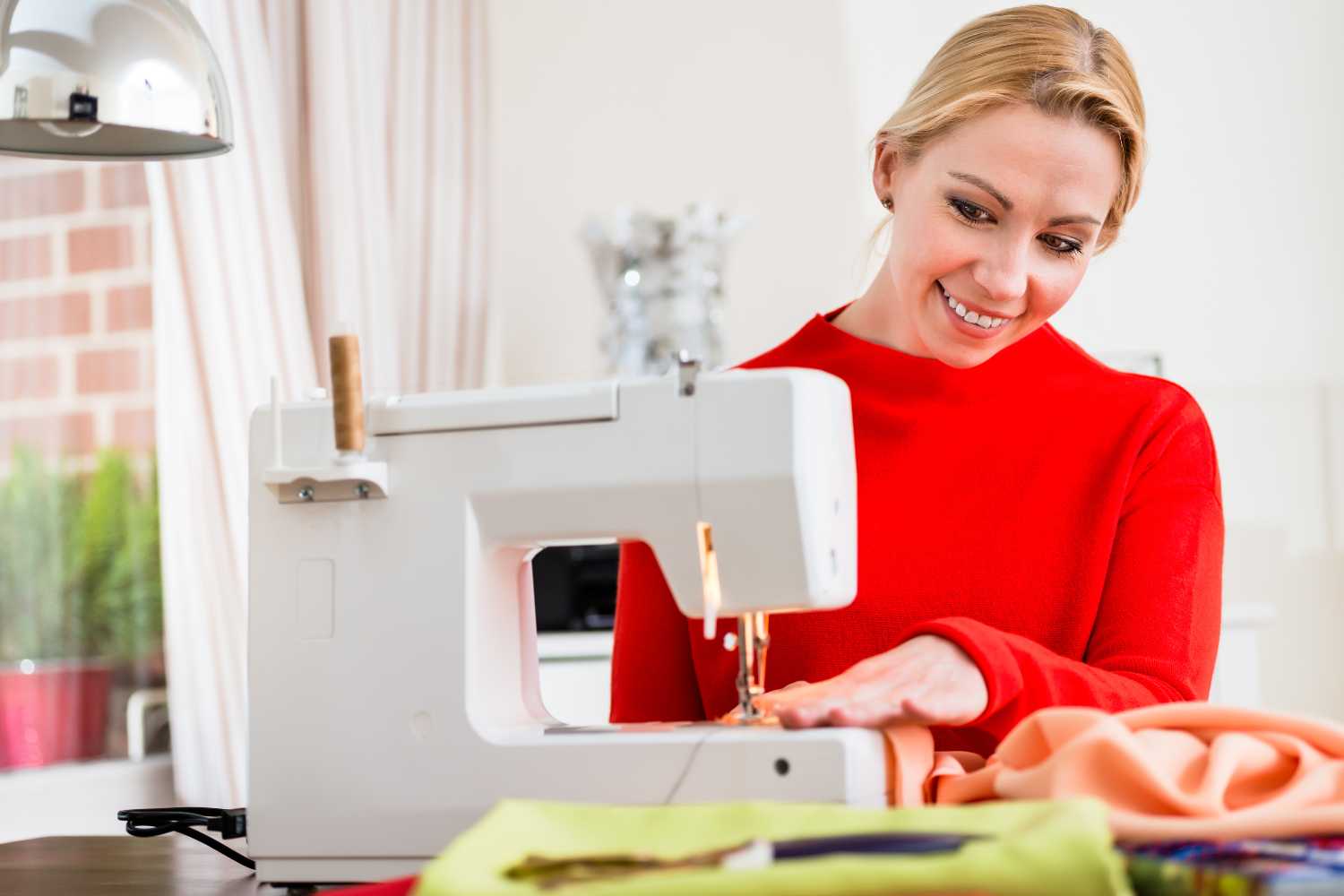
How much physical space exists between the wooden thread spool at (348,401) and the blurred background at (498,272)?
1355 mm

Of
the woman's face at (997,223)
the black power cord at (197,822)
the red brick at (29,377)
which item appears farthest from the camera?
the red brick at (29,377)

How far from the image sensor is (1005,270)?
4.73 feet

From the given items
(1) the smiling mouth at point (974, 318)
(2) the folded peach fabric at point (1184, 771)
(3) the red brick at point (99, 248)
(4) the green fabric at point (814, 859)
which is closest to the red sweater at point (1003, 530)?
(1) the smiling mouth at point (974, 318)

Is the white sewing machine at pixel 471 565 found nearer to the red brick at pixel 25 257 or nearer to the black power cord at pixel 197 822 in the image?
the black power cord at pixel 197 822

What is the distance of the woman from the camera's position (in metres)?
1.42

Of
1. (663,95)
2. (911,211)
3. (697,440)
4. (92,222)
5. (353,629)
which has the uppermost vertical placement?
(663,95)

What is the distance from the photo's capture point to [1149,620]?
1.41m

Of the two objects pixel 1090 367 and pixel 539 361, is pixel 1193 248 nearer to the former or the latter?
pixel 539 361

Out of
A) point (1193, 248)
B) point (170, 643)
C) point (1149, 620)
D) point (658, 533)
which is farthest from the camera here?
point (1193, 248)

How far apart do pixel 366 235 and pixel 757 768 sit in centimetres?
222

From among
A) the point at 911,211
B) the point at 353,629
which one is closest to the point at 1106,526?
the point at 911,211

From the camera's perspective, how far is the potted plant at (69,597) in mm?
2352

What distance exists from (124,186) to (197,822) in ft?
5.23

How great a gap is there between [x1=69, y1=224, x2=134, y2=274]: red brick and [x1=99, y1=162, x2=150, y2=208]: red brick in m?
0.04
